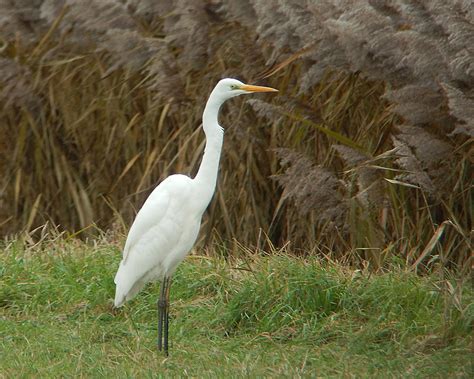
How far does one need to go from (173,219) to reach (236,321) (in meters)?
0.56

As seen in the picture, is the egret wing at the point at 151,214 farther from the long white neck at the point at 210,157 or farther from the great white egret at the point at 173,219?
the long white neck at the point at 210,157

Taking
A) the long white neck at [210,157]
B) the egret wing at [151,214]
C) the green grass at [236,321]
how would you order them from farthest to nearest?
the egret wing at [151,214] → the long white neck at [210,157] → the green grass at [236,321]

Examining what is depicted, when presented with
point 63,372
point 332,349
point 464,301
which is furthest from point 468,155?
point 63,372

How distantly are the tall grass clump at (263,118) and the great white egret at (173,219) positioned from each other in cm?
63

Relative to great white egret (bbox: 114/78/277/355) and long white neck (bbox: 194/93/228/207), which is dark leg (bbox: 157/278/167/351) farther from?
long white neck (bbox: 194/93/228/207)

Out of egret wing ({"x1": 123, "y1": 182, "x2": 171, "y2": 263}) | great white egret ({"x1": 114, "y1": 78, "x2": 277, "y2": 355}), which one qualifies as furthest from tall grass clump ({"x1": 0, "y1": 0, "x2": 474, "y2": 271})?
egret wing ({"x1": 123, "y1": 182, "x2": 171, "y2": 263})

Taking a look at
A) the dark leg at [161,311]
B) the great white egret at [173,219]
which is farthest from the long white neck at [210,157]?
→ the dark leg at [161,311]

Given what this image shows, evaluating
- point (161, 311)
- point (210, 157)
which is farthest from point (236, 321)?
point (210, 157)

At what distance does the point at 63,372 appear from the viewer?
161 inches

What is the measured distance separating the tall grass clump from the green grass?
0.32 m

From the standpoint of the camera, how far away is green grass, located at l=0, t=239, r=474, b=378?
13.5 feet

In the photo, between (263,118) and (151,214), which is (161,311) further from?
(263,118)

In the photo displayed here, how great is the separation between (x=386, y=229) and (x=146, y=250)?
1.36m

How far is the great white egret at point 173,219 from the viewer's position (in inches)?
173
